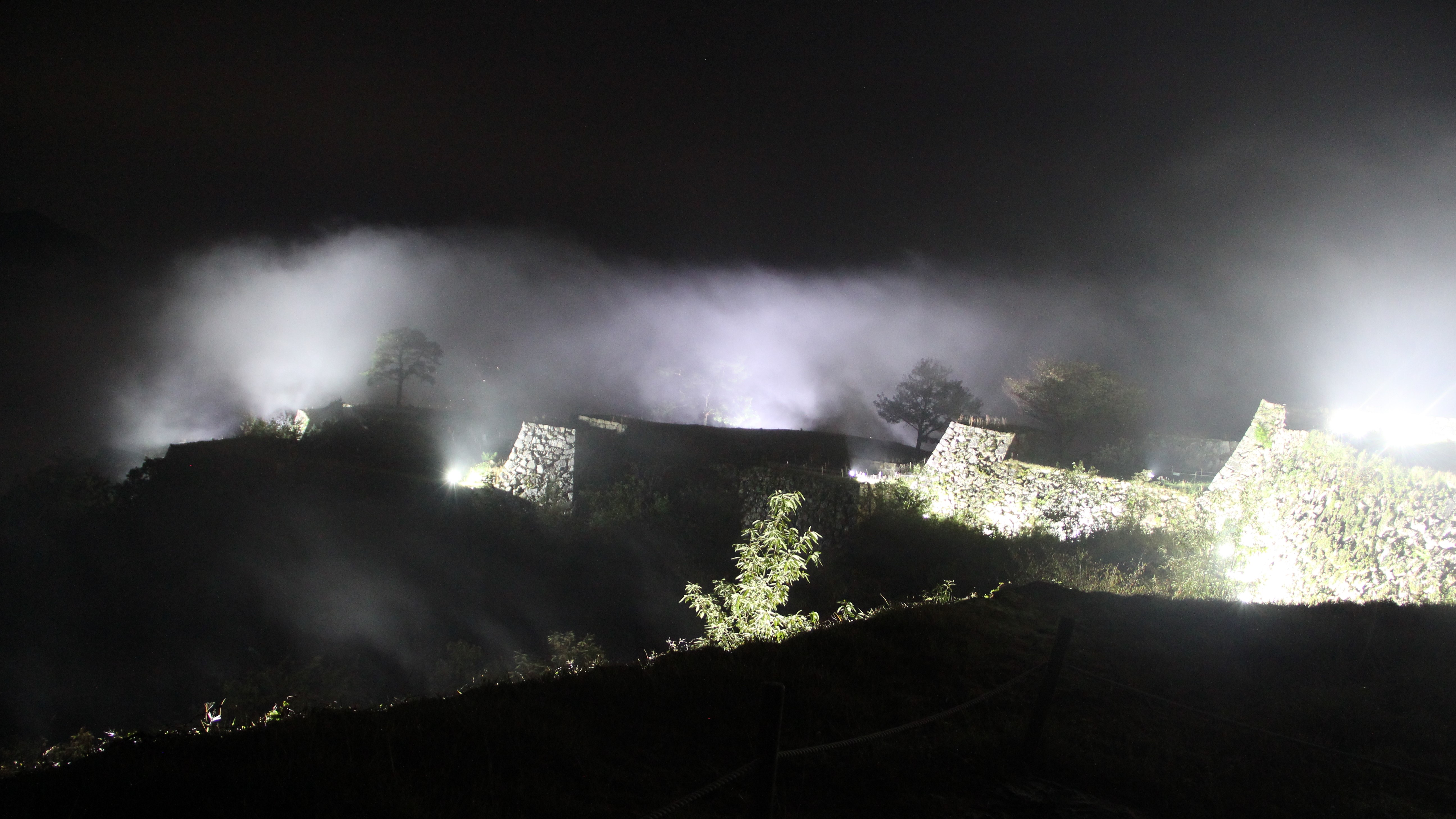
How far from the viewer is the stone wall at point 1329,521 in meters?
7.20

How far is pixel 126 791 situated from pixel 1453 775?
6.48 meters

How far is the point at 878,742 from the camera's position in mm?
3623

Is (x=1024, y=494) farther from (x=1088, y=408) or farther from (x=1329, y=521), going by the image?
(x=1088, y=408)

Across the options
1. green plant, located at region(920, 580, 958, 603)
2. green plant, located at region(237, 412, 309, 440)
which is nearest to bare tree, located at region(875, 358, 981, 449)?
green plant, located at region(920, 580, 958, 603)

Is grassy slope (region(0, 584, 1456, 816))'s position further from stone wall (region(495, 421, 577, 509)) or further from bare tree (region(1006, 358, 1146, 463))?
bare tree (region(1006, 358, 1146, 463))

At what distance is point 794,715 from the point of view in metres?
3.85

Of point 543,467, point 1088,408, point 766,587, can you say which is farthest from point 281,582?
point 1088,408

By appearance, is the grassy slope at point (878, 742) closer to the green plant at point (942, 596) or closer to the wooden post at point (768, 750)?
the wooden post at point (768, 750)

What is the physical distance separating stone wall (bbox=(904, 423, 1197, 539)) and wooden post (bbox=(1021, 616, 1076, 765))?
9.27 meters

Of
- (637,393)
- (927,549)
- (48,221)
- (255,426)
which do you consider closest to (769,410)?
(637,393)

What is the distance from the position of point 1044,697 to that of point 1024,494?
10664mm

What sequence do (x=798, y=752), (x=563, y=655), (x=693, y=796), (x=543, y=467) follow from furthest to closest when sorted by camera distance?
(x=543, y=467) < (x=563, y=655) < (x=798, y=752) < (x=693, y=796)

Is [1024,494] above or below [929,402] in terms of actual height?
below

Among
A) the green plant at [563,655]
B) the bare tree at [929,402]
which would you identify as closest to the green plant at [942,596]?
the green plant at [563,655]
